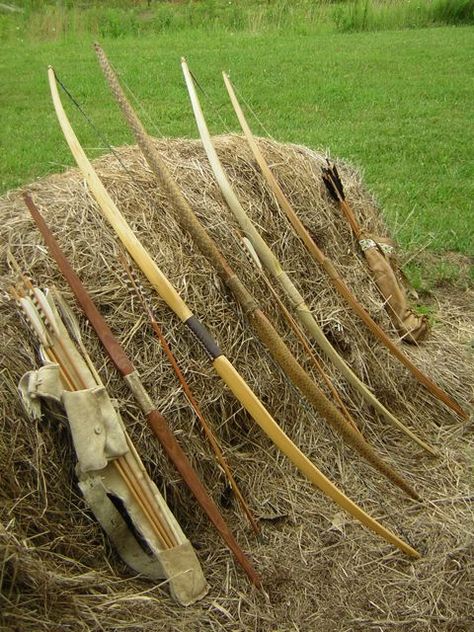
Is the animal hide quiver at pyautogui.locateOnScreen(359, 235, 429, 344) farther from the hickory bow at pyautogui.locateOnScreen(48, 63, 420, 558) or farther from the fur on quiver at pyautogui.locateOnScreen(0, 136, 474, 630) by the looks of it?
the hickory bow at pyautogui.locateOnScreen(48, 63, 420, 558)

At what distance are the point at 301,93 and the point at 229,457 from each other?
7.82 meters

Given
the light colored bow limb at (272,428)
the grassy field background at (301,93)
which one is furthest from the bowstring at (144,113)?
the light colored bow limb at (272,428)

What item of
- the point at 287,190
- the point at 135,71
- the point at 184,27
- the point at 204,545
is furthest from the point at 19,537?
the point at 184,27

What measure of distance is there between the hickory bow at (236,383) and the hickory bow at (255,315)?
20 centimetres

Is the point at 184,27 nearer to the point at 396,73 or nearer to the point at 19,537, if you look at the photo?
the point at 396,73

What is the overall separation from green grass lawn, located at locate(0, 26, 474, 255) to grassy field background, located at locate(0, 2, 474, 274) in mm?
20

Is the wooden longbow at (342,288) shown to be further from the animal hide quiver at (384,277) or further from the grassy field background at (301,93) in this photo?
the grassy field background at (301,93)

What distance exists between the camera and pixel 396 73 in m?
11.2

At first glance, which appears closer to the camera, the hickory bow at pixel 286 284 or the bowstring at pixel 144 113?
the hickory bow at pixel 286 284

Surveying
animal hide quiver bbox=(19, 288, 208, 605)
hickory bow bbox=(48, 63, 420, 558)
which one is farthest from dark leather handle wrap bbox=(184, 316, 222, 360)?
animal hide quiver bbox=(19, 288, 208, 605)

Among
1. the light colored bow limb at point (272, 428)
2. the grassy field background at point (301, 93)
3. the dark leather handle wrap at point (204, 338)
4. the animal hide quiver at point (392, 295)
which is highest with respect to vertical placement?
the dark leather handle wrap at point (204, 338)

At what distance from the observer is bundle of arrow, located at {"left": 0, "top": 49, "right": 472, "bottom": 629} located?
2436mm

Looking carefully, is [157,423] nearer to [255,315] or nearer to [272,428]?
[272,428]

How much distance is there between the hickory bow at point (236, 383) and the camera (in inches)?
106
